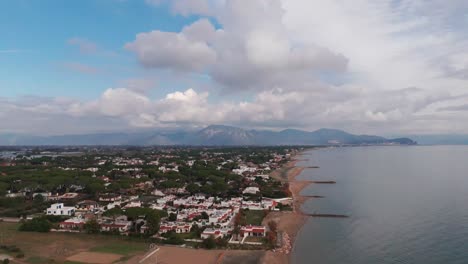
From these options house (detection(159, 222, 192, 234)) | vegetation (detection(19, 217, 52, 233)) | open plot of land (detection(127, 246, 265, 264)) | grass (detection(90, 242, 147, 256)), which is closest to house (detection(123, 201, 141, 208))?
vegetation (detection(19, 217, 52, 233))

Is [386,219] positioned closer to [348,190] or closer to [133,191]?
[348,190]

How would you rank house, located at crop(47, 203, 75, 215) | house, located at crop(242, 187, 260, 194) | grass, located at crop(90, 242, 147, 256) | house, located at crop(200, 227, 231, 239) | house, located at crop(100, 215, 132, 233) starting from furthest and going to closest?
house, located at crop(242, 187, 260, 194) < house, located at crop(47, 203, 75, 215) < house, located at crop(100, 215, 132, 233) < house, located at crop(200, 227, 231, 239) < grass, located at crop(90, 242, 147, 256)

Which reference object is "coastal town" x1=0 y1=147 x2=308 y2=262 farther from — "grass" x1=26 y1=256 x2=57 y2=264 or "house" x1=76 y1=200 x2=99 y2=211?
"grass" x1=26 y1=256 x2=57 y2=264

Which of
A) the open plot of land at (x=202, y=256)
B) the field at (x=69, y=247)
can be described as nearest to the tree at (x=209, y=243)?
the open plot of land at (x=202, y=256)

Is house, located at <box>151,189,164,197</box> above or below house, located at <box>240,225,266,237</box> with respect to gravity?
above

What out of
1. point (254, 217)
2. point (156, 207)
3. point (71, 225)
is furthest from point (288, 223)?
point (71, 225)

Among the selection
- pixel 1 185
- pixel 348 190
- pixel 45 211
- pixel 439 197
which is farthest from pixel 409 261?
pixel 1 185
